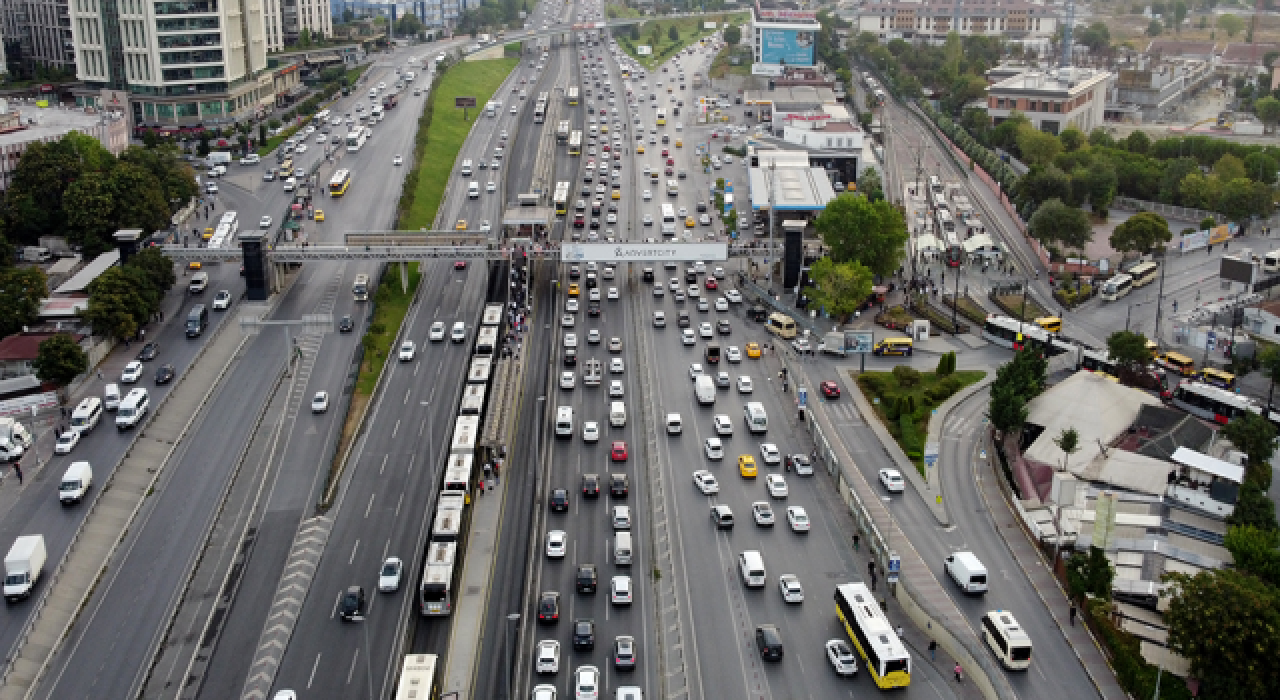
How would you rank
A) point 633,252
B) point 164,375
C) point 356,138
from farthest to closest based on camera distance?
point 356,138 < point 633,252 < point 164,375

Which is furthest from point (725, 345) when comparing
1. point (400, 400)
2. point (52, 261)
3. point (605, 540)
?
point (52, 261)

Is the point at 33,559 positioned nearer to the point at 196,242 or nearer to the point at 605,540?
the point at 605,540

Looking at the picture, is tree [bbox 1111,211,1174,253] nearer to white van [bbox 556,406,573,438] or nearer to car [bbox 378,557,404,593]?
white van [bbox 556,406,573,438]

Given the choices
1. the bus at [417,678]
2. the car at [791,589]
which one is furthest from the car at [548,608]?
the car at [791,589]

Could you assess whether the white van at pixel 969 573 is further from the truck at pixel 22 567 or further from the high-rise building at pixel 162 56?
the high-rise building at pixel 162 56

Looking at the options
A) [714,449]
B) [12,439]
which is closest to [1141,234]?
[714,449]

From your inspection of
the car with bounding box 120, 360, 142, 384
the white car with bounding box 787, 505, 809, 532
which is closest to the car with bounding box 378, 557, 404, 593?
the white car with bounding box 787, 505, 809, 532

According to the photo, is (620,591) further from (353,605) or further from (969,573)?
(969,573)
